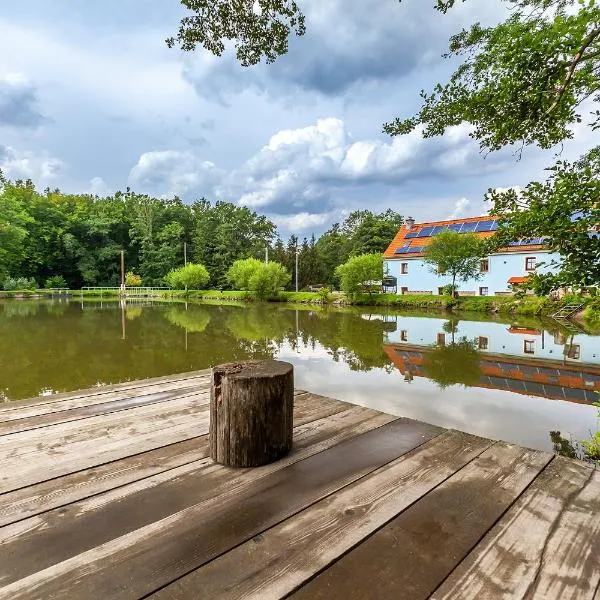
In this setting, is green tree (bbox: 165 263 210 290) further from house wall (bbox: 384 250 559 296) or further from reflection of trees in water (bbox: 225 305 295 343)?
reflection of trees in water (bbox: 225 305 295 343)

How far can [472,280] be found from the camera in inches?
960

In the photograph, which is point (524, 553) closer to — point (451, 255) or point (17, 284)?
point (451, 255)

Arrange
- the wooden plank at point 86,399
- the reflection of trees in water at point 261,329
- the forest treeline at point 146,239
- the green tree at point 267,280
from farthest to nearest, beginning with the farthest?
the forest treeline at point 146,239 < the green tree at point 267,280 < the reflection of trees in water at point 261,329 < the wooden plank at point 86,399

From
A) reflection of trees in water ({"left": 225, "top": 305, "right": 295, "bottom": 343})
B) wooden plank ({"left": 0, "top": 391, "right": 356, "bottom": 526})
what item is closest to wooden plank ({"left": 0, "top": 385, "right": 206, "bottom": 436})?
wooden plank ({"left": 0, "top": 391, "right": 356, "bottom": 526})

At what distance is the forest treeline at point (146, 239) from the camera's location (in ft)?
120

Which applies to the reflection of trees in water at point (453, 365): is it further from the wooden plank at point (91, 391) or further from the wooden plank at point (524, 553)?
the wooden plank at point (524, 553)

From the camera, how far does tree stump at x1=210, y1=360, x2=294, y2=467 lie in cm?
191

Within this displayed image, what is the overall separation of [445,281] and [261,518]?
2578 cm

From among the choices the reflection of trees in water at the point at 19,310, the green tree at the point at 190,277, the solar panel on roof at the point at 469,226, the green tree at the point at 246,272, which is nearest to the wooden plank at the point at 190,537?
the reflection of trees in water at the point at 19,310

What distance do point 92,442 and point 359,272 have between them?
21.5 meters

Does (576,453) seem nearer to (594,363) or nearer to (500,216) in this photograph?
(500,216)

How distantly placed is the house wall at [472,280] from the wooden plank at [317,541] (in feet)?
69.5

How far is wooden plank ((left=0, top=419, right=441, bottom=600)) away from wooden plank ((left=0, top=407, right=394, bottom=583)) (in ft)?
0.13

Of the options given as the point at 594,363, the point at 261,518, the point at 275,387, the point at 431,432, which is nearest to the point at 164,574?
the point at 261,518
